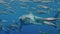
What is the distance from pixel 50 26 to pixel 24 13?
0.34 m

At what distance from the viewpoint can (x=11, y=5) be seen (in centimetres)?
174

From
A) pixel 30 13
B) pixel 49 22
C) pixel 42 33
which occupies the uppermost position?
pixel 30 13

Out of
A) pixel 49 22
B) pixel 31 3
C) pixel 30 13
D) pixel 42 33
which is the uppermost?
pixel 31 3

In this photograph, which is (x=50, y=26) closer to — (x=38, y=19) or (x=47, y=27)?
(x=47, y=27)

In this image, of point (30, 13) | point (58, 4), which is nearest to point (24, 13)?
point (30, 13)

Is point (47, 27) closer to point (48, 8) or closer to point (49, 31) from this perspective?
point (49, 31)

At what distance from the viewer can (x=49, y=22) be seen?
1.75 metres

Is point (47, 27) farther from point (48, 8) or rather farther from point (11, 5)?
point (11, 5)

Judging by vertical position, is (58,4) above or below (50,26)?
above

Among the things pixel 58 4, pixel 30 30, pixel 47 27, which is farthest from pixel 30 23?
pixel 58 4

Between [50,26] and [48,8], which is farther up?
[48,8]

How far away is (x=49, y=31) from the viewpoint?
176 cm

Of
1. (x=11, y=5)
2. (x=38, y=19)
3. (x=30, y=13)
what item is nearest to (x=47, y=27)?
(x=38, y=19)

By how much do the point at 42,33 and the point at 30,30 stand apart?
14 cm
